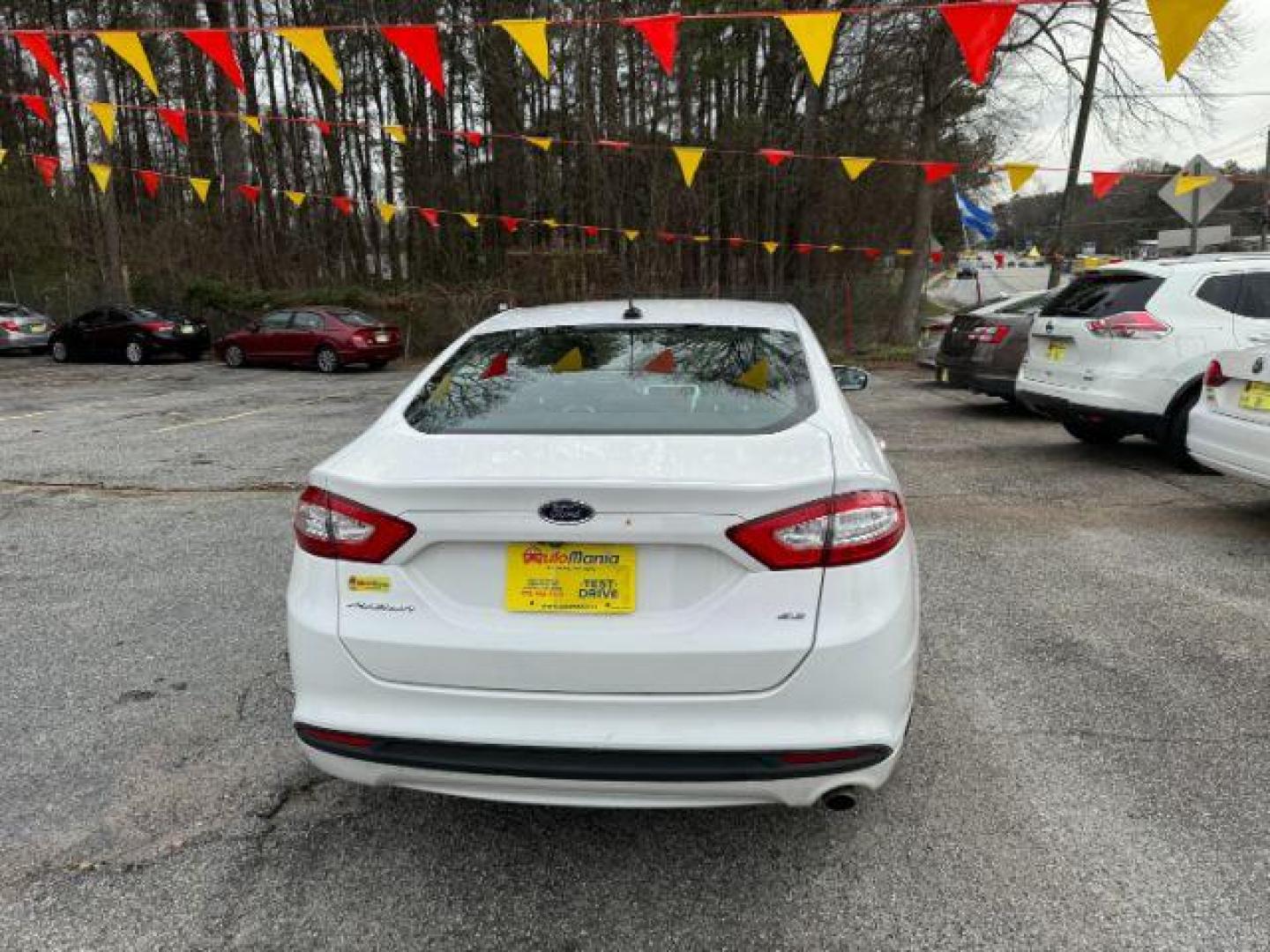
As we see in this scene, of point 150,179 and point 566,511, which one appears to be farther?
point 150,179

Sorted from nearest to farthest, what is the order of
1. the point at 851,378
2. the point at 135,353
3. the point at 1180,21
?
the point at 851,378 → the point at 1180,21 → the point at 135,353

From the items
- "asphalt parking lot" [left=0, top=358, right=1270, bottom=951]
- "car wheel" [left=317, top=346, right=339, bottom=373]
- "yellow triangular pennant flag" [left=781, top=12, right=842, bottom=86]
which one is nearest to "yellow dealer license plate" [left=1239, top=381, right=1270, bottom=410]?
"asphalt parking lot" [left=0, top=358, right=1270, bottom=951]

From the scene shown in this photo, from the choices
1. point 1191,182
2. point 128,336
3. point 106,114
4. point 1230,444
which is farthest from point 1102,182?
point 128,336

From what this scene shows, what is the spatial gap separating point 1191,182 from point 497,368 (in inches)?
489

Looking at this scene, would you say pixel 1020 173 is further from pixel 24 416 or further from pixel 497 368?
pixel 24 416

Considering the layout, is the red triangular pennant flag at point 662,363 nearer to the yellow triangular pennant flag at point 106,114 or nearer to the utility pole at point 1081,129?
the yellow triangular pennant flag at point 106,114

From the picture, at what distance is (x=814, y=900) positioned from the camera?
225cm

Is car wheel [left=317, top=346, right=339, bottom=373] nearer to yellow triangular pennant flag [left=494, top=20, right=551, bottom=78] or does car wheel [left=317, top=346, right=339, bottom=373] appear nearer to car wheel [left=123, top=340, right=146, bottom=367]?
car wheel [left=123, top=340, right=146, bottom=367]

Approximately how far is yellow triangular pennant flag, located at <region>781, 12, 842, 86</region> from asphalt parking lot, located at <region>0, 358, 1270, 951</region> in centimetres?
505

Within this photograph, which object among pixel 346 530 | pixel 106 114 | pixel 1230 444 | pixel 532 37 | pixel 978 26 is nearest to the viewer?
pixel 346 530

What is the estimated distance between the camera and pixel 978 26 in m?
7.64

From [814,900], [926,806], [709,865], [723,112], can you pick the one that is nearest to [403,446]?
[709,865]

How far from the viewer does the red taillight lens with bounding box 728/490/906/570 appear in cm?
205

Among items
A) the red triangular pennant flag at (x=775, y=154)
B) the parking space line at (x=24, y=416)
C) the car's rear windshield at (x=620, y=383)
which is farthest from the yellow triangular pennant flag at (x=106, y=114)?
the car's rear windshield at (x=620, y=383)
